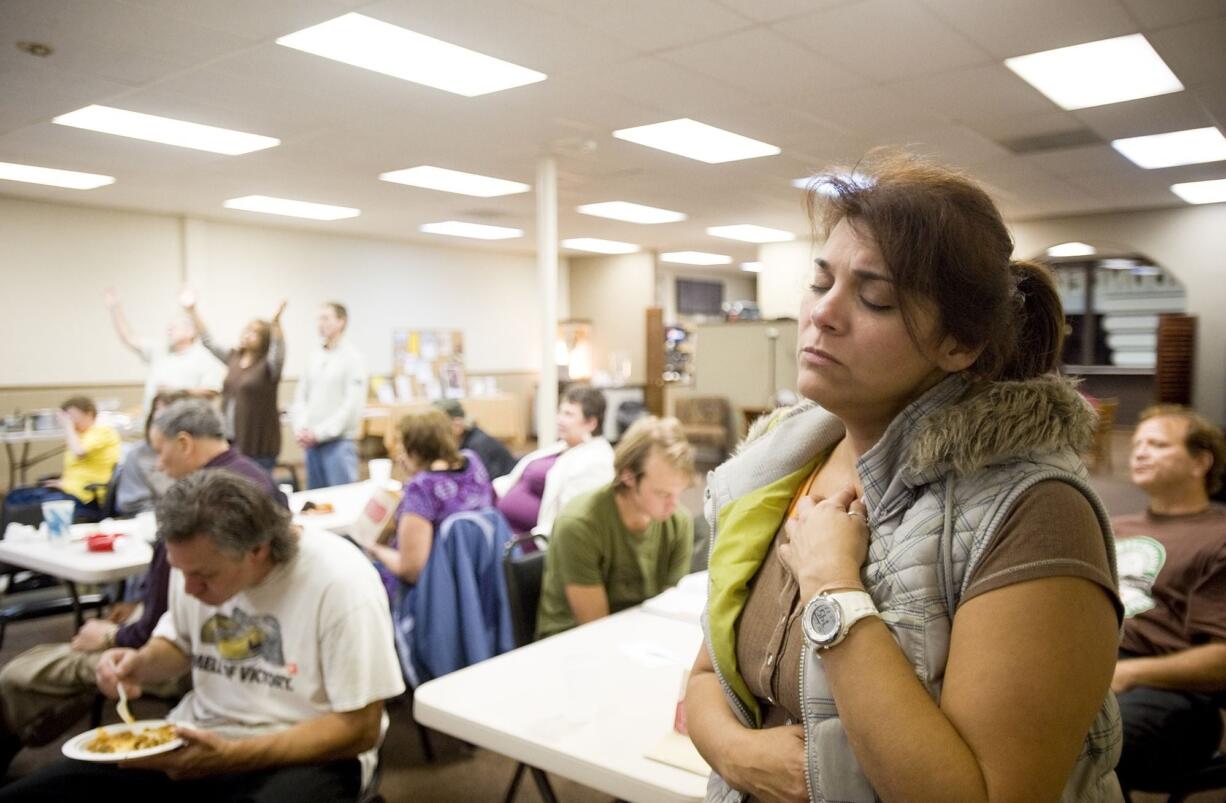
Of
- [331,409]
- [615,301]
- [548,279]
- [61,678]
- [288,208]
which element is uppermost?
[288,208]

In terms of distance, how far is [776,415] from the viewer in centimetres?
126

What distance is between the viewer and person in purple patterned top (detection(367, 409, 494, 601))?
3166 millimetres

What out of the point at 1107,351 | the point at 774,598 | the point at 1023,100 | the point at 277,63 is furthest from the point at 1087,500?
the point at 1107,351

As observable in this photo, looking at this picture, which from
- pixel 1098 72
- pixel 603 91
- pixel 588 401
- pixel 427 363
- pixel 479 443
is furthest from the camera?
pixel 427 363

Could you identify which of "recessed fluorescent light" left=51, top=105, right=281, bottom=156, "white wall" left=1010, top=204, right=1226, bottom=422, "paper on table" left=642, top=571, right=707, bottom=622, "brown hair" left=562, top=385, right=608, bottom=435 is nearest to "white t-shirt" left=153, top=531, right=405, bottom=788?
"paper on table" left=642, top=571, right=707, bottom=622

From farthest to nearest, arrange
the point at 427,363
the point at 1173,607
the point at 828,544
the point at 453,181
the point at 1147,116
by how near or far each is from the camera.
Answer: the point at 427,363 → the point at 453,181 → the point at 1147,116 → the point at 1173,607 → the point at 828,544

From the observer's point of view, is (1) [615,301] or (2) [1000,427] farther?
(1) [615,301]

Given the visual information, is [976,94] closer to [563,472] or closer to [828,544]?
[563,472]

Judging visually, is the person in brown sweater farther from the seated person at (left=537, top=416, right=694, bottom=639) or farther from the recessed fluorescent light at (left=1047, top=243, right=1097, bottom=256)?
the recessed fluorescent light at (left=1047, top=243, right=1097, bottom=256)

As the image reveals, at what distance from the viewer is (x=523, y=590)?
8.55ft

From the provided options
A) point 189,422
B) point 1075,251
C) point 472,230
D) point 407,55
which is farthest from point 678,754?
point 1075,251

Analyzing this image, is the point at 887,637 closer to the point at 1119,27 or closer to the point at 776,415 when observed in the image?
the point at 776,415

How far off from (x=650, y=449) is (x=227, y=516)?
1145mm

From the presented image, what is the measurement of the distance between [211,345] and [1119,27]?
6210 mm
